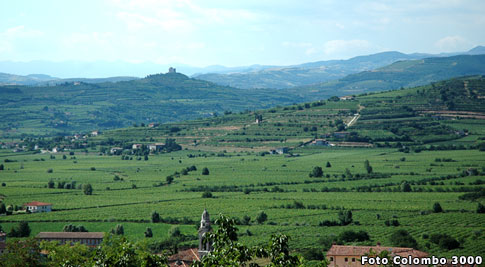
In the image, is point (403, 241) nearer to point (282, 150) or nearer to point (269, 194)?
point (269, 194)

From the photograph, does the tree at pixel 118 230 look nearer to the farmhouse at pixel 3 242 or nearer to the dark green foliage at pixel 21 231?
the dark green foliage at pixel 21 231

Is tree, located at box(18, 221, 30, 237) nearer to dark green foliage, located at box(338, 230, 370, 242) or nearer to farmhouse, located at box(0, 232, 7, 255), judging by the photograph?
farmhouse, located at box(0, 232, 7, 255)

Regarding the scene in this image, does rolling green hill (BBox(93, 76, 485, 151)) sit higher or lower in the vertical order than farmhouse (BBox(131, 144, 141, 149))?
higher

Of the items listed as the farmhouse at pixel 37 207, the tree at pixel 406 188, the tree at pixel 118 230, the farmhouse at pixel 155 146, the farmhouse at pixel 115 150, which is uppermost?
the tree at pixel 118 230

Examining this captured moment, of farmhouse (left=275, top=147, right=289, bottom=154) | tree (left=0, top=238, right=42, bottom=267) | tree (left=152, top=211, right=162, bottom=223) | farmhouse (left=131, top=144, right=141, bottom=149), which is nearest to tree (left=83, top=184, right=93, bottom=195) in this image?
tree (left=152, top=211, right=162, bottom=223)

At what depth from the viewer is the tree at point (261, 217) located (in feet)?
208

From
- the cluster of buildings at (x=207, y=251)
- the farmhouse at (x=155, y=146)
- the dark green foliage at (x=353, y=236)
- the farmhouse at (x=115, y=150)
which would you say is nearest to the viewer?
the cluster of buildings at (x=207, y=251)

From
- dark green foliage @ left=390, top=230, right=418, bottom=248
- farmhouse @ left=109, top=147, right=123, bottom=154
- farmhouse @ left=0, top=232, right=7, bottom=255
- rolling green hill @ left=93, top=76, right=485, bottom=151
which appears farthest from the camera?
farmhouse @ left=109, top=147, right=123, bottom=154

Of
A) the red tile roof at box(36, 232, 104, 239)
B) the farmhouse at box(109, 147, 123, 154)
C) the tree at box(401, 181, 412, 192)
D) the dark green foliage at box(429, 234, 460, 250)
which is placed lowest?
the farmhouse at box(109, 147, 123, 154)

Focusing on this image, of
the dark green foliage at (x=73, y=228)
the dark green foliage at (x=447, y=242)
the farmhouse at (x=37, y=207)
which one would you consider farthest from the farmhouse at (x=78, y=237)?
the dark green foliage at (x=447, y=242)

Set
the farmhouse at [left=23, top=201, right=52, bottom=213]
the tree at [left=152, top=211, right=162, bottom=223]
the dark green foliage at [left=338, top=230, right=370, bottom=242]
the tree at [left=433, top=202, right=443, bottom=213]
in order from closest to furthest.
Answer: the dark green foliage at [left=338, top=230, right=370, bottom=242] < the tree at [left=152, top=211, right=162, bottom=223] < the tree at [left=433, top=202, right=443, bottom=213] < the farmhouse at [left=23, top=201, right=52, bottom=213]

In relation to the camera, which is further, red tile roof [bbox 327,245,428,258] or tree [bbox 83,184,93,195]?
tree [bbox 83,184,93,195]

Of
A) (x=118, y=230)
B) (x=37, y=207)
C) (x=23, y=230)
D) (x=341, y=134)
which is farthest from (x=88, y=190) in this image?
(x=341, y=134)

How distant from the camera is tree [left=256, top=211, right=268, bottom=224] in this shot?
63500 millimetres
